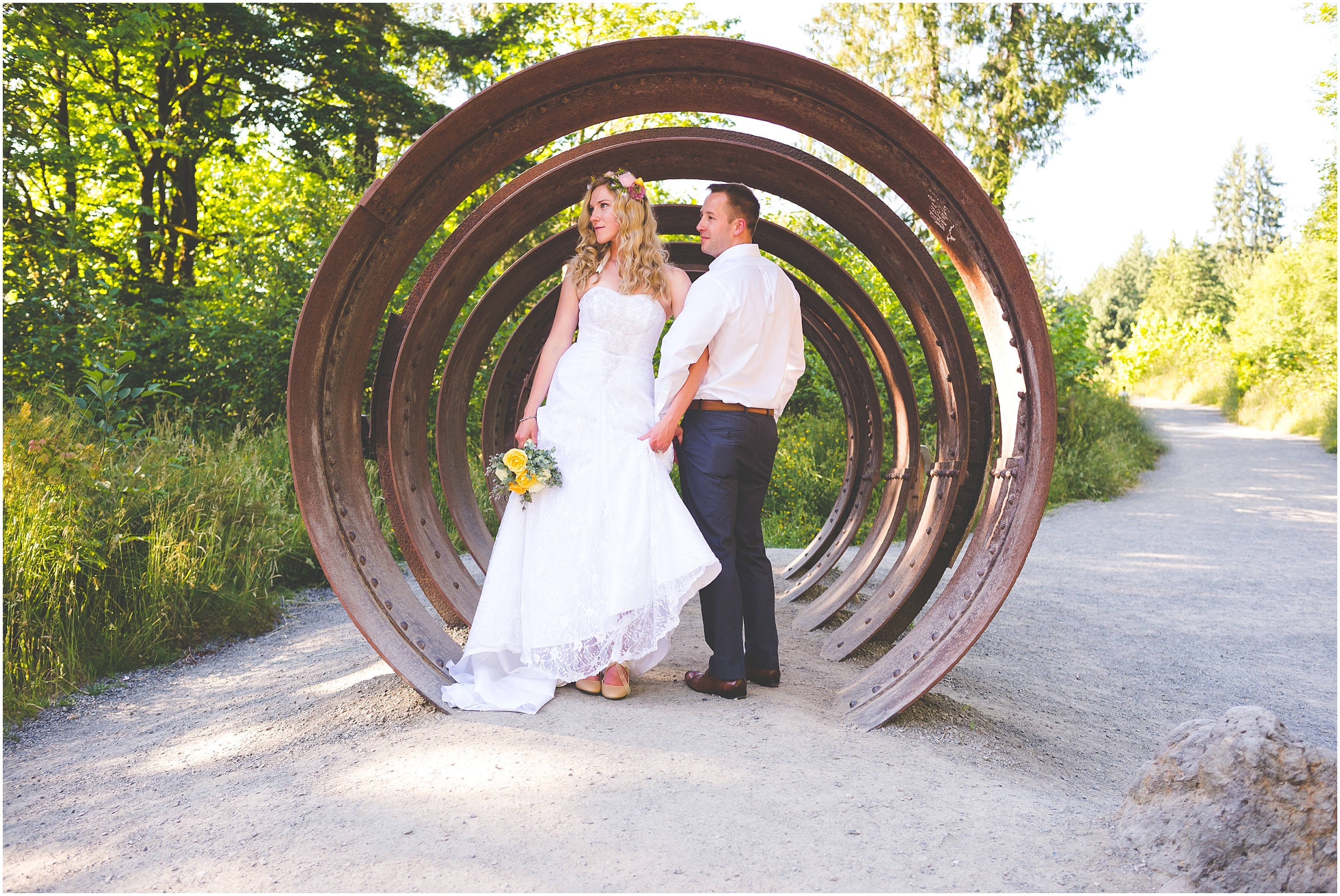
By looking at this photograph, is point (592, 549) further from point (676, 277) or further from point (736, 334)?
point (676, 277)

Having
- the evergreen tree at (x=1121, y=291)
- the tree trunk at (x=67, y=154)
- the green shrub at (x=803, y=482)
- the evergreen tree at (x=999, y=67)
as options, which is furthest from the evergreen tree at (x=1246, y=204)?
the tree trunk at (x=67, y=154)

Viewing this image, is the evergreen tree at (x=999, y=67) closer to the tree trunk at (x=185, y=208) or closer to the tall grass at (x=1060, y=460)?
the tall grass at (x=1060, y=460)

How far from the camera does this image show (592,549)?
395cm

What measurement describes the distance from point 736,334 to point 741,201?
0.73 meters

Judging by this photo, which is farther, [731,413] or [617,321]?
[617,321]

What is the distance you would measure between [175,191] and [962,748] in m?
14.5

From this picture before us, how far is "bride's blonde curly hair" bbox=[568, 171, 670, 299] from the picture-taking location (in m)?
4.20

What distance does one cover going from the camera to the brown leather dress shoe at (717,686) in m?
3.98

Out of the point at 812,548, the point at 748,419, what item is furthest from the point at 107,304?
the point at 748,419

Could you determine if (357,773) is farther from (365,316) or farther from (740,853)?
(365,316)

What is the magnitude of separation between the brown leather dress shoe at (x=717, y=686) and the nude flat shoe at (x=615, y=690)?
343 millimetres

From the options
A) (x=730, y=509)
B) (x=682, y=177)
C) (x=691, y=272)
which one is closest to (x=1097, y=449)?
(x=691, y=272)

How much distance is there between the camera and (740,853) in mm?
2607

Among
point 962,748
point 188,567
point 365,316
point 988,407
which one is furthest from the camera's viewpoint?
point 188,567
